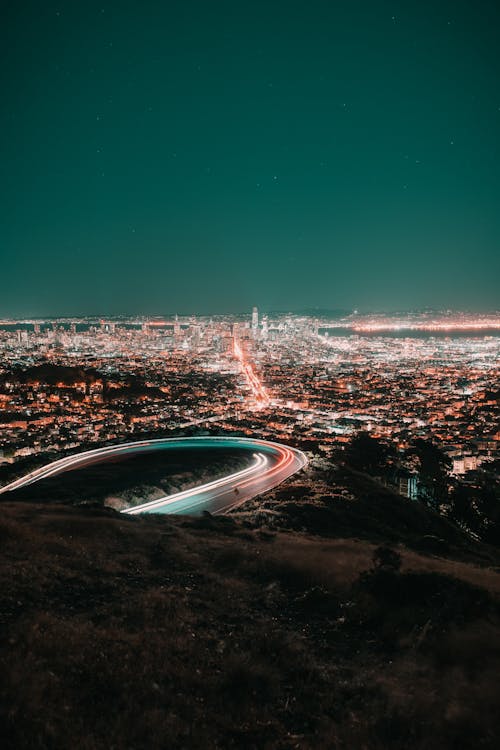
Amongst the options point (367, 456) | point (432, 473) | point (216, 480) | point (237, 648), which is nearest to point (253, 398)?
point (367, 456)

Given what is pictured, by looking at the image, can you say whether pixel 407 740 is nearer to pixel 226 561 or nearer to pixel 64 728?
pixel 64 728

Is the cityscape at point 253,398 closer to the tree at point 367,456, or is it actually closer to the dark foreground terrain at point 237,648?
the tree at point 367,456

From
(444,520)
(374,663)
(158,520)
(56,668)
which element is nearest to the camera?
(56,668)

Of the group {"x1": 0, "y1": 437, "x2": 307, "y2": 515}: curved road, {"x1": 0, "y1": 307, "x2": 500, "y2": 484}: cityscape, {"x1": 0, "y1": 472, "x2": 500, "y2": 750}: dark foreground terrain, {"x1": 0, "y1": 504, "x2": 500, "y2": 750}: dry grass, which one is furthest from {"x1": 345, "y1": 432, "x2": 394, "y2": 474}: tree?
{"x1": 0, "y1": 504, "x2": 500, "y2": 750}: dry grass

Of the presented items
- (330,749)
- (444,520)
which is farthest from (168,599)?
(444,520)

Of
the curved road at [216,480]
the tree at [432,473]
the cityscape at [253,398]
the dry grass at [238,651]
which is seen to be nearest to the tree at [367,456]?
the cityscape at [253,398]

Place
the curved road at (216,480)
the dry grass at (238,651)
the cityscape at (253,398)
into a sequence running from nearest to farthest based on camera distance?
1. the dry grass at (238,651)
2. the curved road at (216,480)
3. the cityscape at (253,398)
